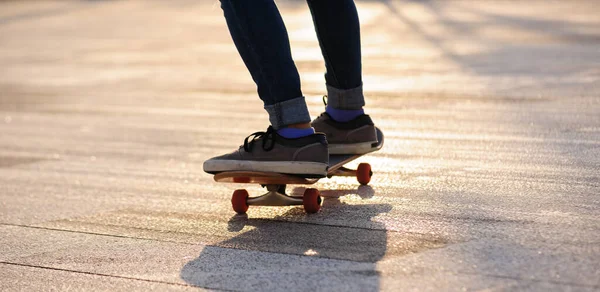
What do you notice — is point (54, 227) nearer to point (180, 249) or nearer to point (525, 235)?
point (180, 249)

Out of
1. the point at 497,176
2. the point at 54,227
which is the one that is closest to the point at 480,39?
the point at 497,176

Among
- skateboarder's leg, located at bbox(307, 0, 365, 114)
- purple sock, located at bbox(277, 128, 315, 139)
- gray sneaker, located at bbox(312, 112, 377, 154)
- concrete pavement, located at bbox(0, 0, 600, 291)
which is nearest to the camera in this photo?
concrete pavement, located at bbox(0, 0, 600, 291)

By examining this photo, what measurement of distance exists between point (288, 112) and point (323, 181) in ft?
2.31

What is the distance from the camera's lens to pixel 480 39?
10719 mm

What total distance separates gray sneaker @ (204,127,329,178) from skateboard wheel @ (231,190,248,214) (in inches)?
4.7

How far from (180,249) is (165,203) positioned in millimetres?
795

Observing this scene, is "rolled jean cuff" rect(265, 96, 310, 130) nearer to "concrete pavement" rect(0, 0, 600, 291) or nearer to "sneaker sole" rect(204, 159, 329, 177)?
"sneaker sole" rect(204, 159, 329, 177)

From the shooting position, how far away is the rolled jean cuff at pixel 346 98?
4285 mm

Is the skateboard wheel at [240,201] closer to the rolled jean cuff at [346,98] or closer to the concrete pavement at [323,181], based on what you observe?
the concrete pavement at [323,181]

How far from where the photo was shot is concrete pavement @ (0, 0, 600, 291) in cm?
324

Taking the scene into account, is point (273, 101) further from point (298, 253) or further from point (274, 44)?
point (298, 253)

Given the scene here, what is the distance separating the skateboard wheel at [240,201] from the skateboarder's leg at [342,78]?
0.47 metres

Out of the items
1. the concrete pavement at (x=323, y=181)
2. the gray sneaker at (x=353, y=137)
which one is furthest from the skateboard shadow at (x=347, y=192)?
the gray sneaker at (x=353, y=137)

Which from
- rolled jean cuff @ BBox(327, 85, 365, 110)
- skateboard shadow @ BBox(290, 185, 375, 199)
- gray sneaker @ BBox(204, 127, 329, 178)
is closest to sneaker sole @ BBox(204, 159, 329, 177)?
gray sneaker @ BBox(204, 127, 329, 178)
